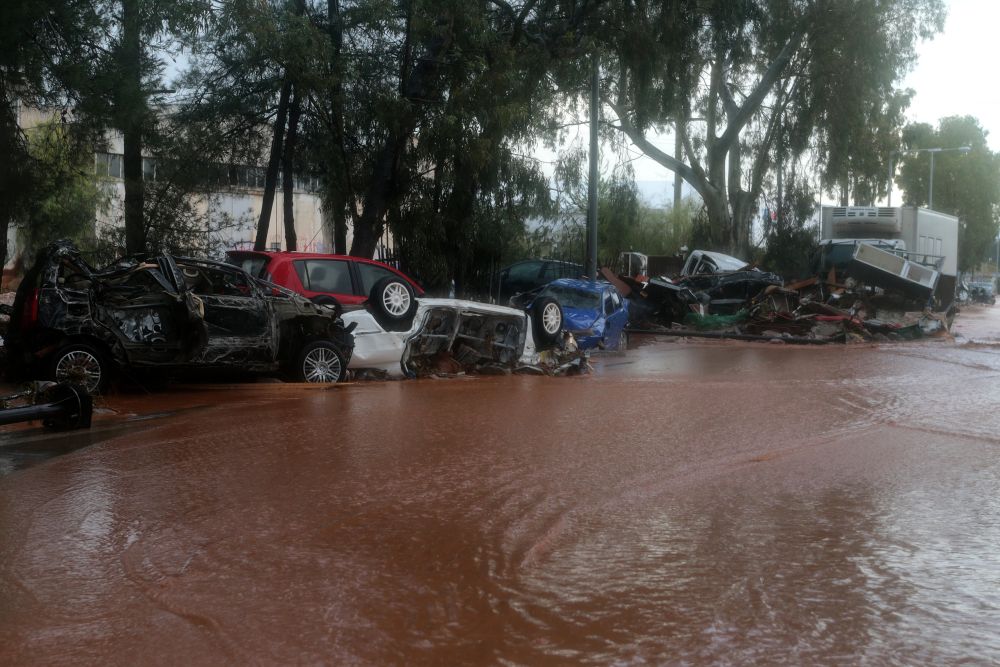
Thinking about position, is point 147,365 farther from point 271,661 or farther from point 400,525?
point 271,661

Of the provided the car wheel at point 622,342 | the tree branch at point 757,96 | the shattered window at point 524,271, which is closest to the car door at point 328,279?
the car wheel at point 622,342

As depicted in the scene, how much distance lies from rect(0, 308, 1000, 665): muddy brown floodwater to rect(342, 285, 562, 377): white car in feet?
9.00

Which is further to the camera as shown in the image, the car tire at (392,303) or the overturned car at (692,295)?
the overturned car at (692,295)

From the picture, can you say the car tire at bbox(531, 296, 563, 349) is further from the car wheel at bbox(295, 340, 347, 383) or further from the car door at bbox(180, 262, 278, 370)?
the car door at bbox(180, 262, 278, 370)

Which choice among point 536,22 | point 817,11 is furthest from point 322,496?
point 817,11

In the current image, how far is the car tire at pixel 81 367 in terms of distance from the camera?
10.3 m

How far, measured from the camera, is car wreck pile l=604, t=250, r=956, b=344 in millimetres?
24734

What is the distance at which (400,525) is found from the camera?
573 cm

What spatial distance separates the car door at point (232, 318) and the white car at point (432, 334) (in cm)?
120

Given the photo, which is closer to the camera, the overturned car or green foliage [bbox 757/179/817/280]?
the overturned car

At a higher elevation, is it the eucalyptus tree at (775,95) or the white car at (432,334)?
the eucalyptus tree at (775,95)

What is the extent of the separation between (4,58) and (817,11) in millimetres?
22647

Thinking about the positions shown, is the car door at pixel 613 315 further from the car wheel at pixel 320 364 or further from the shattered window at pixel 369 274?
the car wheel at pixel 320 364

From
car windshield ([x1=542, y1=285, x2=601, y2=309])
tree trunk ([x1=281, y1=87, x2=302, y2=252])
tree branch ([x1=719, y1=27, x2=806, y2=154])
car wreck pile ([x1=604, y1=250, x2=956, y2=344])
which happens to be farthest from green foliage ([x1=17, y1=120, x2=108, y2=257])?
tree branch ([x1=719, y1=27, x2=806, y2=154])
